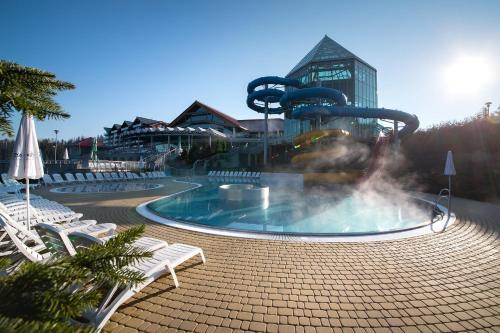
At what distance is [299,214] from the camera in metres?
8.90

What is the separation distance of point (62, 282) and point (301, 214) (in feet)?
27.6

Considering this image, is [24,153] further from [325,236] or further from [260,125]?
[260,125]

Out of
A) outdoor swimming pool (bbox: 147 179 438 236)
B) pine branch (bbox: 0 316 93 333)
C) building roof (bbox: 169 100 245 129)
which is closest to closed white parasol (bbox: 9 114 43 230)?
outdoor swimming pool (bbox: 147 179 438 236)

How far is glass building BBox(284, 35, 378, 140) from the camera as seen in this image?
29812mm

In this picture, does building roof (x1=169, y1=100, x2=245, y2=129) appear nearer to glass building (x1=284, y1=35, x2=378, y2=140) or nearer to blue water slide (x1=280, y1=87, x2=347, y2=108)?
glass building (x1=284, y1=35, x2=378, y2=140)

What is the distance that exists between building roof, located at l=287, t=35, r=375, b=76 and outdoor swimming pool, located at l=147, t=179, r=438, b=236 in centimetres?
2252

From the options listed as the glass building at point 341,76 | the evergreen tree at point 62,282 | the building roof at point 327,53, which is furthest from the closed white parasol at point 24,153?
the building roof at point 327,53

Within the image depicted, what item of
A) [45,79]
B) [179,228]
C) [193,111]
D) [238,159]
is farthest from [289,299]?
[193,111]

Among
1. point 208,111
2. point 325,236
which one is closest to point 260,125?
point 208,111

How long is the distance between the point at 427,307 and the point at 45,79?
4.00 meters

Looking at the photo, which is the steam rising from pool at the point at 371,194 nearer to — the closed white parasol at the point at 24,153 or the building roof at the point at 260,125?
the closed white parasol at the point at 24,153

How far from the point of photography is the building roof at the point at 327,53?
30.0 metres

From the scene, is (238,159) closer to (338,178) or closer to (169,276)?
(338,178)

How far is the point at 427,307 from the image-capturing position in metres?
3.04
